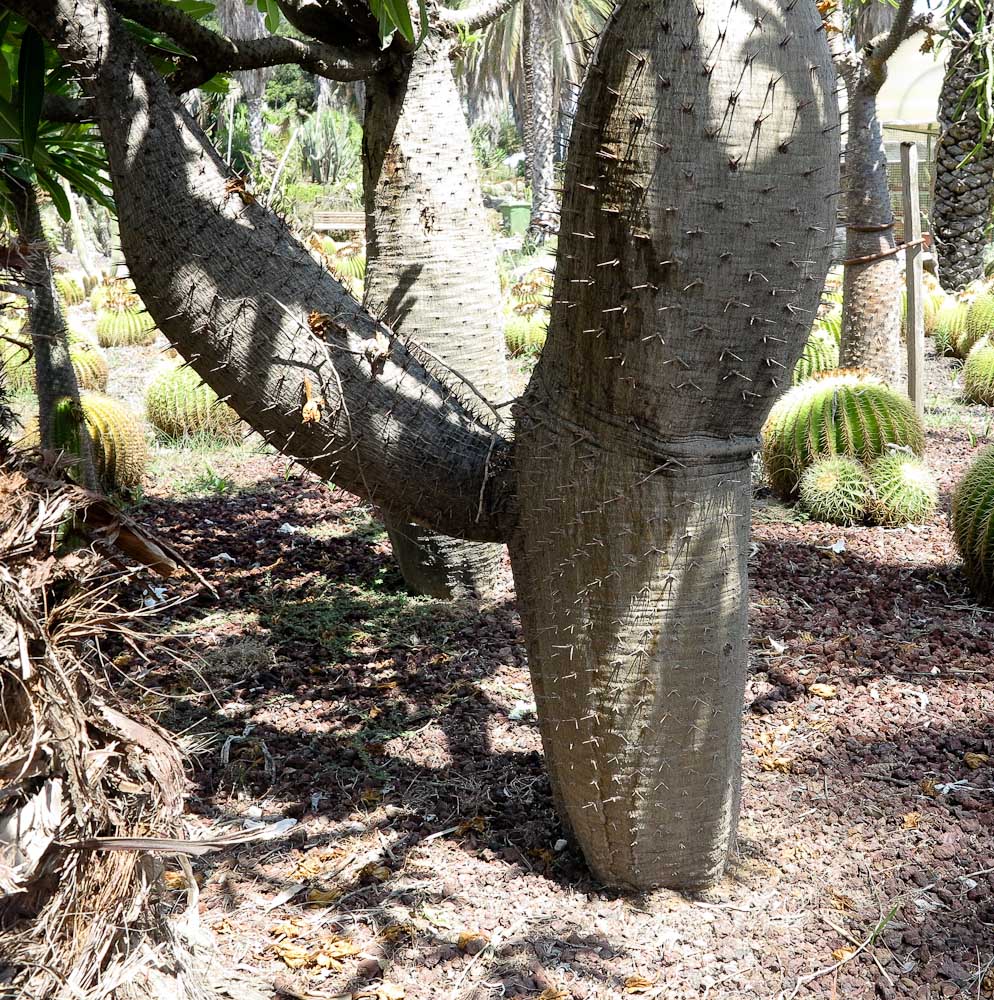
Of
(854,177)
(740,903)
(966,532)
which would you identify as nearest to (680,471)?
(740,903)

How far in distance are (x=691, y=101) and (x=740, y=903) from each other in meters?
1.90

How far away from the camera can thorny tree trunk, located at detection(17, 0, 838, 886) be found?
74.5 inches

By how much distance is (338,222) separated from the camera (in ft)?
70.3

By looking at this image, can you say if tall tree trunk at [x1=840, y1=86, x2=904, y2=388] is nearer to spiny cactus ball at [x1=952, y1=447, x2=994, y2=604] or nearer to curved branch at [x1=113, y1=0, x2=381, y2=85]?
spiny cactus ball at [x1=952, y1=447, x2=994, y2=604]

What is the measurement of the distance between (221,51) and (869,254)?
559 centimetres

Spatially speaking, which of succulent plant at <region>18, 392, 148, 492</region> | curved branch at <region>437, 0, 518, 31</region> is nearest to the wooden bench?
succulent plant at <region>18, 392, 148, 492</region>

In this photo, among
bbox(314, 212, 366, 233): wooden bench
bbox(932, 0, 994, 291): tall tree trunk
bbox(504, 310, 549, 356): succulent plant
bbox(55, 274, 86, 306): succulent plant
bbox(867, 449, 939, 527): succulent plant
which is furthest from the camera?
bbox(314, 212, 366, 233): wooden bench

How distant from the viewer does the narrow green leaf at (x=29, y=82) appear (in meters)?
2.17

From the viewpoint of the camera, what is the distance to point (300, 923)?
2.34 m

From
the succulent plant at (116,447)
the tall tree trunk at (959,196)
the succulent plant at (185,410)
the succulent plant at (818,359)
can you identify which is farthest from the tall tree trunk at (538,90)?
the succulent plant at (116,447)

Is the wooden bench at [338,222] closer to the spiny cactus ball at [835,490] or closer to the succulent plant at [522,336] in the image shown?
the succulent plant at [522,336]

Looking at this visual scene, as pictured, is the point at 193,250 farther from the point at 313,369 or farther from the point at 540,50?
the point at 540,50

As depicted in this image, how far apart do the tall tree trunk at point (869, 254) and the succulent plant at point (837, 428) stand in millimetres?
794

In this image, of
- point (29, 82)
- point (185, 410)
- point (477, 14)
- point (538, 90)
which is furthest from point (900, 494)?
point (538, 90)
